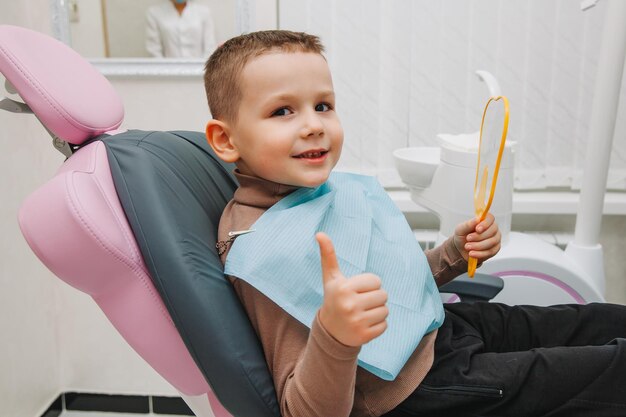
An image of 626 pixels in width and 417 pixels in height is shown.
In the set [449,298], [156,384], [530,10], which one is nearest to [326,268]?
[449,298]

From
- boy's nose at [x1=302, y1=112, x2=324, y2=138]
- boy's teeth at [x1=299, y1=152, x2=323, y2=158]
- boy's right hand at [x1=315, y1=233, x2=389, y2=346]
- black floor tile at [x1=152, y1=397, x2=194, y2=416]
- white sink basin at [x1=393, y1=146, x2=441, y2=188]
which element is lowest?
black floor tile at [x1=152, y1=397, x2=194, y2=416]

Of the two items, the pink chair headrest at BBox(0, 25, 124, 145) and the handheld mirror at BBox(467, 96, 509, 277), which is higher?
the pink chair headrest at BBox(0, 25, 124, 145)

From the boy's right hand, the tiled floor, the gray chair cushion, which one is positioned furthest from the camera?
the tiled floor

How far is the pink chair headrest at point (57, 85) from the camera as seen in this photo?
0.85 m

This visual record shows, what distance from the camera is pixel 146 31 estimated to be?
1.88 metres

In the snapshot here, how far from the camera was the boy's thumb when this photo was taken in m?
0.70

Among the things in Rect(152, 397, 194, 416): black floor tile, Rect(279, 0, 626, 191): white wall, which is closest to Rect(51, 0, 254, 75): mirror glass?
Rect(279, 0, 626, 191): white wall

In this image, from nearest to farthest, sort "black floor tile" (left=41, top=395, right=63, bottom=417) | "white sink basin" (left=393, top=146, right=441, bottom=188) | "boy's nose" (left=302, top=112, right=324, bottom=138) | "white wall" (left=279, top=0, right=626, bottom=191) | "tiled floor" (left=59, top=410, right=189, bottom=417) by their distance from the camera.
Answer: "boy's nose" (left=302, top=112, right=324, bottom=138), "white sink basin" (left=393, top=146, right=441, bottom=188), "white wall" (left=279, top=0, right=626, bottom=191), "black floor tile" (left=41, top=395, right=63, bottom=417), "tiled floor" (left=59, top=410, right=189, bottom=417)

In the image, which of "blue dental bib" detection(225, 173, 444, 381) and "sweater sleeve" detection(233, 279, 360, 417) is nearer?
"sweater sleeve" detection(233, 279, 360, 417)

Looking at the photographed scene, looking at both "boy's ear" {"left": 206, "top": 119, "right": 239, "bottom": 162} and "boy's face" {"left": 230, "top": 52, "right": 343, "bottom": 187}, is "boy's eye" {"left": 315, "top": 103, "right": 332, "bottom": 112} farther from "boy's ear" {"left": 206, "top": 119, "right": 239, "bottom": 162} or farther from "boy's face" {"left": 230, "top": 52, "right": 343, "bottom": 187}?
"boy's ear" {"left": 206, "top": 119, "right": 239, "bottom": 162}

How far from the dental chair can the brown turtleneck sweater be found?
0.03 metres

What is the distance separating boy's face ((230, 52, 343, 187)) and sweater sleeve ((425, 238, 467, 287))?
0.34 metres

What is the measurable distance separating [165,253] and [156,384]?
1.48 meters

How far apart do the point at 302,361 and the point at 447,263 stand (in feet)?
1.53
